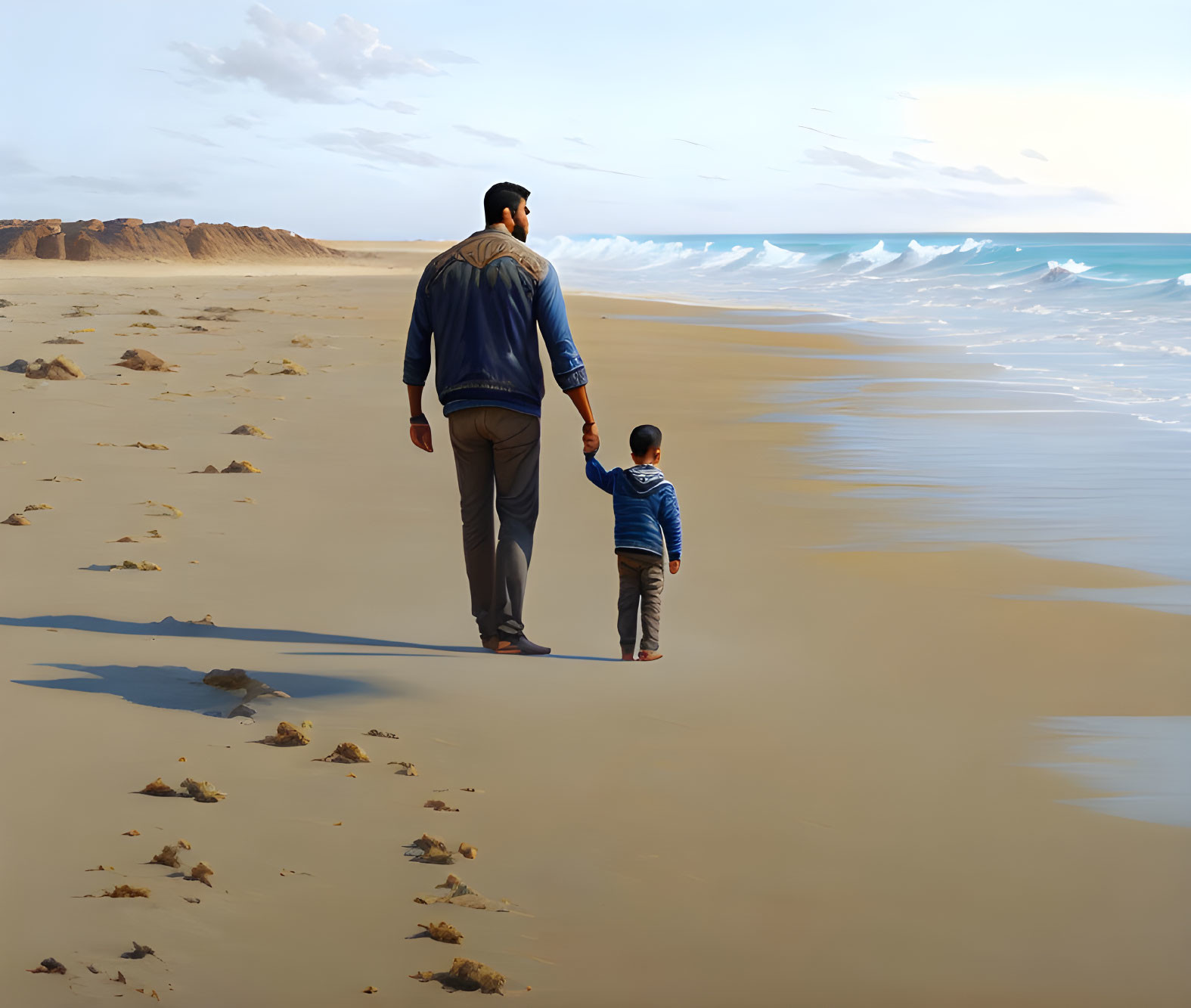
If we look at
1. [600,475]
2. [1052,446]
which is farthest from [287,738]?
[1052,446]

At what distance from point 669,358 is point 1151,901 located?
15.4 meters

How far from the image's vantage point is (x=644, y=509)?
512cm

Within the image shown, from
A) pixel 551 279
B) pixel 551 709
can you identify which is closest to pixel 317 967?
pixel 551 709

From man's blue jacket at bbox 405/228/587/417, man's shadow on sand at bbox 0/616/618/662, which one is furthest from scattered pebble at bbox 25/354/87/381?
man's blue jacket at bbox 405/228/587/417

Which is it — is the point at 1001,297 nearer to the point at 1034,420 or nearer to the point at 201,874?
the point at 1034,420

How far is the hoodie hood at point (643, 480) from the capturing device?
16.8ft

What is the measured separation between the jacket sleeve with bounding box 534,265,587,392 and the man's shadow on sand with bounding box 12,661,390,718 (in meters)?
1.42

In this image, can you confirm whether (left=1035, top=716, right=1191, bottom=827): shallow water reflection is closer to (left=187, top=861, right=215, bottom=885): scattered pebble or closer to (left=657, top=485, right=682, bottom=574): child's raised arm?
(left=657, top=485, right=682, bottom=574): child's raised arm

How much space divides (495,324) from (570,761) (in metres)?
1.90

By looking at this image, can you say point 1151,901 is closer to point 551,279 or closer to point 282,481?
point 551,279

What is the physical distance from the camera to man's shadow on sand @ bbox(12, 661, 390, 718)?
4.29m

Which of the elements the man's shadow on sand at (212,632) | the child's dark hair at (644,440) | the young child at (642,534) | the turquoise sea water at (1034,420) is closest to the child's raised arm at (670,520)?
the young child at (642,534)

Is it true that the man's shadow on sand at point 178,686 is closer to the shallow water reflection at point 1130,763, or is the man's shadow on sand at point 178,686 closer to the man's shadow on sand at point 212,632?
the man's shadow on sand at point 212,632

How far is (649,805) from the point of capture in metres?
3.58
